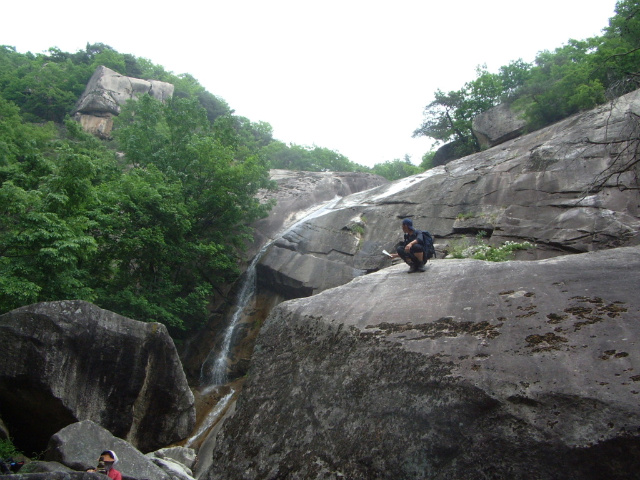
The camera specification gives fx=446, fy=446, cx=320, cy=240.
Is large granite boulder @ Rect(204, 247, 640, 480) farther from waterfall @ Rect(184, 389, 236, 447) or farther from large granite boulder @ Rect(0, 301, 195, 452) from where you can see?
waterfall @ Rect(184, 389, 236, 447)

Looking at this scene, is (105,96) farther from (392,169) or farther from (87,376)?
(87,376)

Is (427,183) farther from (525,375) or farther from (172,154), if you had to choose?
Result: (525,375)

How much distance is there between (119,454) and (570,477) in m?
8.53

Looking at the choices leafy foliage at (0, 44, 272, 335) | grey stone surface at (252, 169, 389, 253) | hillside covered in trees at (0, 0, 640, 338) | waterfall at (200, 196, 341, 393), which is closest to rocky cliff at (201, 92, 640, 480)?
hillside covered in trees at (0, 0, 640, 338)

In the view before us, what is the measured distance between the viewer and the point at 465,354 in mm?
4438

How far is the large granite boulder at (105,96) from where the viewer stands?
39375 millimetres

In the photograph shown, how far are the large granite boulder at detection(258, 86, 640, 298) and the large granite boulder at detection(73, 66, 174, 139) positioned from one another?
27001 millimetres

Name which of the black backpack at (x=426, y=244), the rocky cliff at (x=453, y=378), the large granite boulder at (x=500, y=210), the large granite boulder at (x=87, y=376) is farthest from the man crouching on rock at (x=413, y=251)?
the large granite boulder at (x=87, y=376)

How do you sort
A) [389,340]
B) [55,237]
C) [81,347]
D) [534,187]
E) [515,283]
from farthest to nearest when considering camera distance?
[534,187], [55,237], [81,347], [515,283], [389,340]

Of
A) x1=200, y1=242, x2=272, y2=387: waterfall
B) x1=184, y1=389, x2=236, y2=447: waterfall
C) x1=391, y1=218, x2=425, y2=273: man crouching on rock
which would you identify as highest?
x1=391, y1=218, x2=425, y2=273: man crouching on rock

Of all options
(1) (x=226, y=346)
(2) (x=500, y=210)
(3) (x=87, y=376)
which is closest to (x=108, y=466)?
(3) (x=87, y=376)

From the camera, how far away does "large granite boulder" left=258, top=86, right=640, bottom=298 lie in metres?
13.7

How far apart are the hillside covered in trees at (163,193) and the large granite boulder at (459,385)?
11.5 feet

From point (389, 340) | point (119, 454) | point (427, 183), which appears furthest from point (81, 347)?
point (427, 183)
